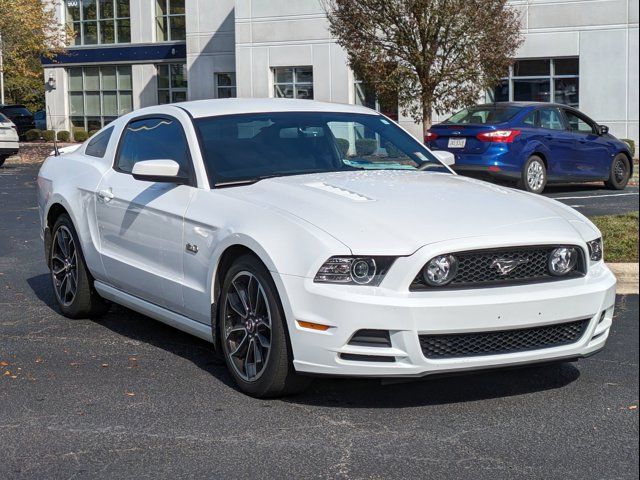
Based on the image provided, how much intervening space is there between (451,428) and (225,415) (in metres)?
1.15

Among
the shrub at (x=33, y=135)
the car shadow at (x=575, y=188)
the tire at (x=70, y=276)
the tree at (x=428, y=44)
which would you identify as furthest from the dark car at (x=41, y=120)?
the tire at (x=70, y=276)

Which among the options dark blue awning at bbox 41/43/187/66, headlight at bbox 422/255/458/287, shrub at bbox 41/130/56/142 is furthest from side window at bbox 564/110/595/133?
shrub at bbox 41/130/56/142

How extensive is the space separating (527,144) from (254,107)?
11427 millimetres

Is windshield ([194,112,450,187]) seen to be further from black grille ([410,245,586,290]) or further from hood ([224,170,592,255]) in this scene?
black grille ([410,245,586,290])

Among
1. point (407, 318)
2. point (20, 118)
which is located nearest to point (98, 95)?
point (20, 118)

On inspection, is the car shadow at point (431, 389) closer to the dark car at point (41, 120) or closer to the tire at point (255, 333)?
the tire at point (255, 333)

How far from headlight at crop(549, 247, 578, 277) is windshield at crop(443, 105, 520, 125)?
40.6 feet

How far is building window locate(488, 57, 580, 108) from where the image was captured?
31719 mm

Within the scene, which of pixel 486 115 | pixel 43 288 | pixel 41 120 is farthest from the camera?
pixel 41 120

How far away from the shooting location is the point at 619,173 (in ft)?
66.7

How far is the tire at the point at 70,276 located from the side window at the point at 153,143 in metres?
0.75

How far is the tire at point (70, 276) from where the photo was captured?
7.80 meters

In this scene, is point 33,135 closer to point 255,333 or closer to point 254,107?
point 254,107

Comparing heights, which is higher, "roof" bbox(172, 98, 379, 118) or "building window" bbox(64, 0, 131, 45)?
"building window" bbox(64, 0, 131, 45)
